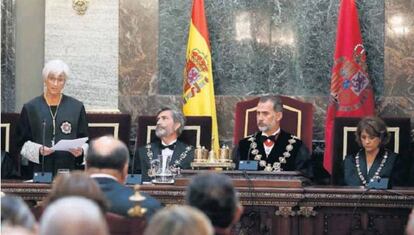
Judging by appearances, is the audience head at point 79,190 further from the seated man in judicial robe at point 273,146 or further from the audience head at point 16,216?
the seated man in judicial robe at point 273,146

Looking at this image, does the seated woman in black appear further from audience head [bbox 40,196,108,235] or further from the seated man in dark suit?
audience head [bbox 40,196,108,235]

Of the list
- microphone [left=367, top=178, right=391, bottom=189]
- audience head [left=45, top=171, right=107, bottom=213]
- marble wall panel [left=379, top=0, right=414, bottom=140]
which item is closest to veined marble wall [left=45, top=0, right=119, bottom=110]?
marble wall panel [left=379, top=0, right=414, bottom=140]

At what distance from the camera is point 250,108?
10250 mm

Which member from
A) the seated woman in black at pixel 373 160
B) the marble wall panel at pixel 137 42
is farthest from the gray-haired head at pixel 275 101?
the marble wall panel at pixel 137 42

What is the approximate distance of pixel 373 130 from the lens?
9180 mm

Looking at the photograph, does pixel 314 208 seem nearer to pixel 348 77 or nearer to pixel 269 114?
pixel 269 114

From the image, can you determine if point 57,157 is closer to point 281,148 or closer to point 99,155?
point 281,148

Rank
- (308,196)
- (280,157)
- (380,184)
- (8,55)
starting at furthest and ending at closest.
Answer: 1. (8,55)
2. (280,157)
3. (380,184)
4. (308,196)

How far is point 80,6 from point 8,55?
0.91m

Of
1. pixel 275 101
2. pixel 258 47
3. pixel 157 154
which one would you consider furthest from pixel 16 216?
pixel 258 47

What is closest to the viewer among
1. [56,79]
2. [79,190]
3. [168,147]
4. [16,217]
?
[16,217]

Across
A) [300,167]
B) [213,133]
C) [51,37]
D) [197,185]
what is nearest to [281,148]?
[300,167]

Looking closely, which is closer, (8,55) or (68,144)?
(68,144)

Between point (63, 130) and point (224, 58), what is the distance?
7.43 feet
